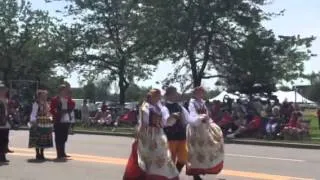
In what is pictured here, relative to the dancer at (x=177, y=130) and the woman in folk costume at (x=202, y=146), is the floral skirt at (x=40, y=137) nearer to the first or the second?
the dancer at (x=177, y=130)

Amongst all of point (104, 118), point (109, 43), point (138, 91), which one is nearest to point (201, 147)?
point (104, 118)

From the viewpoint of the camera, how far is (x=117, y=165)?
15.1 metres

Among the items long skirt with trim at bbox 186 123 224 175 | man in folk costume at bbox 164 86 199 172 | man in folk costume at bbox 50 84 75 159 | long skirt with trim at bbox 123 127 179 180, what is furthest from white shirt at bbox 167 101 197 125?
man in folk costume at bbox 50 84 75 159

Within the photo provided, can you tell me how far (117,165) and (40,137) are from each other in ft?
6.79

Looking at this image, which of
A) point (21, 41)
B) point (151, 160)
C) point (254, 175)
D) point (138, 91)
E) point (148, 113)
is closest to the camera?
point (151, 160)

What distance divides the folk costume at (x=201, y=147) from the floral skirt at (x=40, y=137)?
16.3 feet

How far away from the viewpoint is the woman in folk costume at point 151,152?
1071cm

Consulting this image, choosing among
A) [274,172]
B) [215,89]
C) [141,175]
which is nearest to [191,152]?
[141,175]

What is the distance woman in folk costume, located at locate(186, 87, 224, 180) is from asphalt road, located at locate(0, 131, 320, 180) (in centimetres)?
89

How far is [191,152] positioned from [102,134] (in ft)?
56.6

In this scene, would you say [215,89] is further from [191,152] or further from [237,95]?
[191,152]

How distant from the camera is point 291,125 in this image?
25.0 metres

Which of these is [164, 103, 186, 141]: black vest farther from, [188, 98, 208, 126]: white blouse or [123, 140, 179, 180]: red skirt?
[123, 140, 179, 180]: red skirt

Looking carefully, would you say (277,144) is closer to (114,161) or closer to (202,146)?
(114,161)
